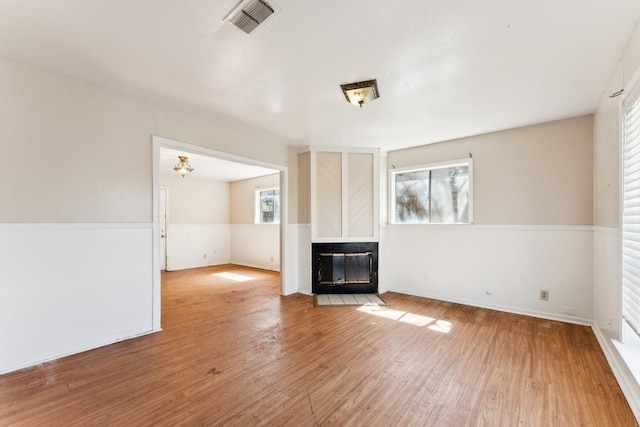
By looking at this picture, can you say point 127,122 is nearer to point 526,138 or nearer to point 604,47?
point 604,47

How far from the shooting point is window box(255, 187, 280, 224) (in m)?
6.92

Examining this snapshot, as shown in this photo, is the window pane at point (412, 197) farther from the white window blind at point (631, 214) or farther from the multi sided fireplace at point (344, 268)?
the white window blind at point (631, 214)

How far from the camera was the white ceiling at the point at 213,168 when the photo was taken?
523 centimetres

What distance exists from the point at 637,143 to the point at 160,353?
13.5ft

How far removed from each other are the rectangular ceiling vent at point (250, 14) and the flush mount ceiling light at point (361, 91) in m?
1.00

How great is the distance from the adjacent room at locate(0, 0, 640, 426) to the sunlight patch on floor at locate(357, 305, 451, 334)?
0.05m

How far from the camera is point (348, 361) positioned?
92.4 inches

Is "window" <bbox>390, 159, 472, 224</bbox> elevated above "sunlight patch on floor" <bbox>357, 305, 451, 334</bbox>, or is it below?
above

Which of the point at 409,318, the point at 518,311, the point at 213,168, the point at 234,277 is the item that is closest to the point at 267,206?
the point at 213,168

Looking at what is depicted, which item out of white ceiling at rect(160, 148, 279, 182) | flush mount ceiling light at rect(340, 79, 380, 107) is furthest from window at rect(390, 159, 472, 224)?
white ceiling at rect(160, 148, 279, 182)

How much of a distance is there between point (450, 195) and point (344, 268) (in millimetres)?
2030

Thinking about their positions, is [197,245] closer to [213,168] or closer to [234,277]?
[234,277]

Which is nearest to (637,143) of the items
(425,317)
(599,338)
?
(599,338)

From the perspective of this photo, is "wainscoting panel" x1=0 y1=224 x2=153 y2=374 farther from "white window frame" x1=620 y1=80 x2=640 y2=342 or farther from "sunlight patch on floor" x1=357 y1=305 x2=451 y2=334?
"white window frame" x1=620 y1=80 x2=640 y2=342
